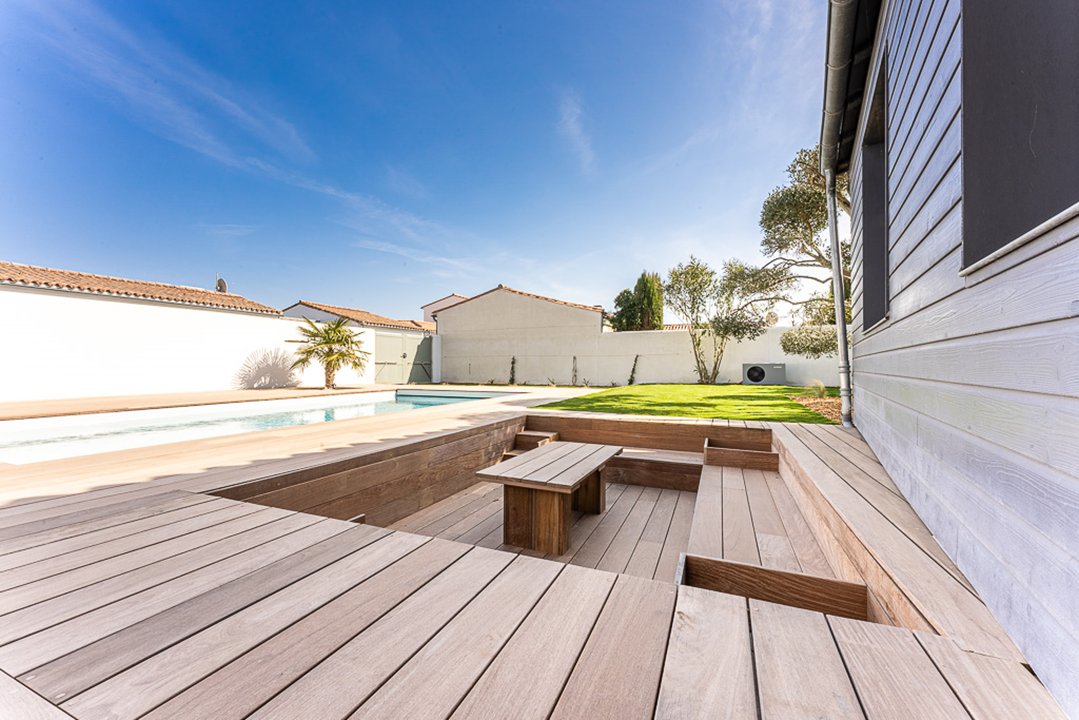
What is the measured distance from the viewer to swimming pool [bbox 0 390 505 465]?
205 inches

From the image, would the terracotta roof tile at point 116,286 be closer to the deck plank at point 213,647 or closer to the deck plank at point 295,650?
the deck plank at point 213,647

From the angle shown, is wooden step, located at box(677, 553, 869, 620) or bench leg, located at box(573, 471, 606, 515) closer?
wooden step, located at box(677, 553, 869, 620)

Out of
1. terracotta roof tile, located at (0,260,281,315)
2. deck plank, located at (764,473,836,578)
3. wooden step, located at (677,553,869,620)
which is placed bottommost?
deck plank, located at (764,473,836,578)

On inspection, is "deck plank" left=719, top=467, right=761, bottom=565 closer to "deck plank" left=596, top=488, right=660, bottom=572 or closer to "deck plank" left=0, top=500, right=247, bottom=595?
"deck plank" left=596, top=488, right=660, bottom=572

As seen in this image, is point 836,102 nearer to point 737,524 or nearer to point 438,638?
point 737,524

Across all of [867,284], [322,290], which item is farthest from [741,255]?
[322,290]

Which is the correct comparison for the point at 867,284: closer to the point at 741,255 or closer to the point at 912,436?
the point at 912,436

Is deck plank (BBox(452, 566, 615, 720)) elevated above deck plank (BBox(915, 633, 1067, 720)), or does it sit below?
above

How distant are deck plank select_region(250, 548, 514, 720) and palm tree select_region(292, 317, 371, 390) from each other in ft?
38.0

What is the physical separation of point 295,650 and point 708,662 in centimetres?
84

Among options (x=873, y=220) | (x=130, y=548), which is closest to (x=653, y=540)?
(x=130, y=548)

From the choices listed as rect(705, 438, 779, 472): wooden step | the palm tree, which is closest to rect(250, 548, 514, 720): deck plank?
rect(705, 438, 779, 472): wooden step

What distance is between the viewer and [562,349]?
1472cm

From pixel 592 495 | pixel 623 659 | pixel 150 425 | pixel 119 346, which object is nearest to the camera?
pixel 623 659
